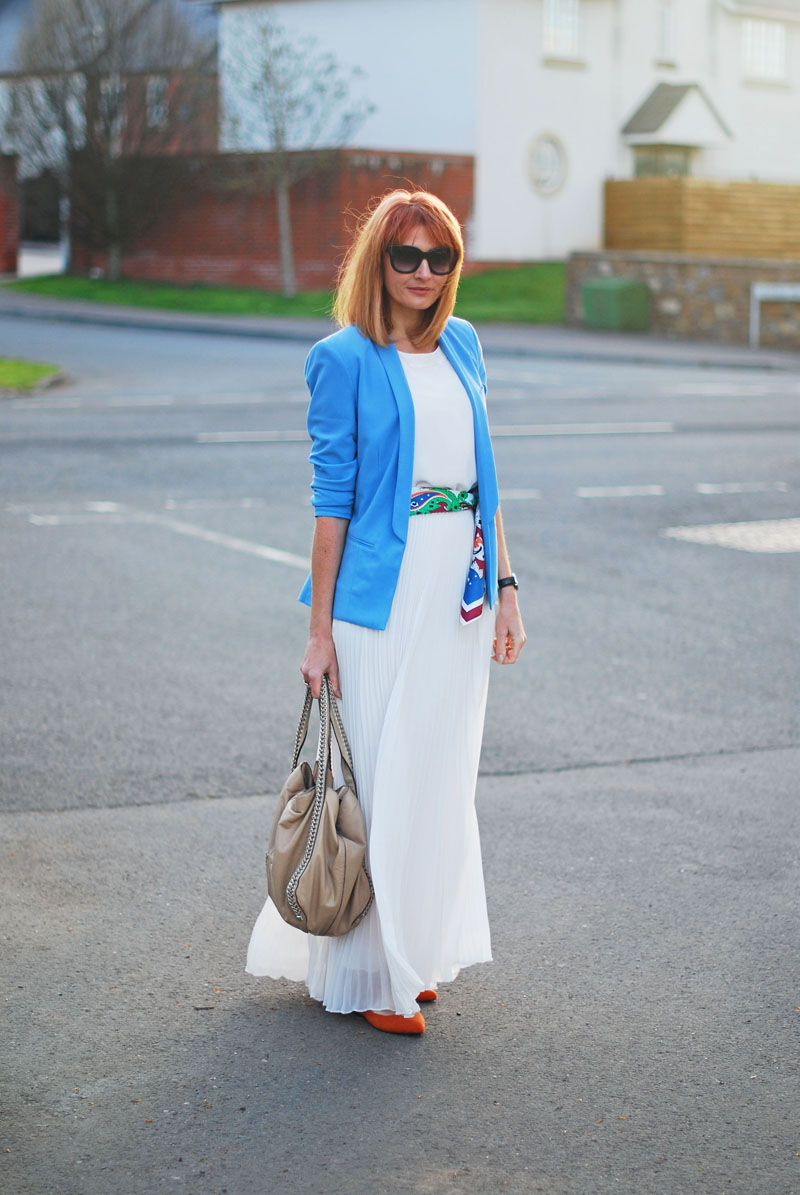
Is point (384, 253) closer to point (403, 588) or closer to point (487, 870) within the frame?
point (403, 588)

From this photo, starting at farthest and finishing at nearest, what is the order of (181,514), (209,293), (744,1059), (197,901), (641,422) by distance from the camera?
(209,293) < (641,422) < (181,514) < (197,901) < (744,1059)

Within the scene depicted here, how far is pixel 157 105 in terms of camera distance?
38.2m

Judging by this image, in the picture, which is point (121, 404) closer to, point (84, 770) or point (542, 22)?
point (84, 770)

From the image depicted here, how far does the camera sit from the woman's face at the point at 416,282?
3578 mm

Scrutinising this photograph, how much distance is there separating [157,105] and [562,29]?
1053cm

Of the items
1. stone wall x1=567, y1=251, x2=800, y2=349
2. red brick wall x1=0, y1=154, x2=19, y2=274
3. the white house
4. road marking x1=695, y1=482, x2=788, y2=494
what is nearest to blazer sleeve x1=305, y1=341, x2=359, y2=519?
road marking x1=695, y1=482, x2=788, y2=494

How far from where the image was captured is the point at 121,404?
704 inches

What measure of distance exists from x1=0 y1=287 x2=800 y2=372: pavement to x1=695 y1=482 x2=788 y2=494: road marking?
40.0ft

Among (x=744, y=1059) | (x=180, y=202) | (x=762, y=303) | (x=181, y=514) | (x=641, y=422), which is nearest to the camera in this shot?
(x=744, y=1059)

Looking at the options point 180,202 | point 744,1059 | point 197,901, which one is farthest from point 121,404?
point 180,202

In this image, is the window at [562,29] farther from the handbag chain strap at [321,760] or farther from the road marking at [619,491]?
the handbag chain strap at [321,760]

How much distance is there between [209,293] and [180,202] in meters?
3.95

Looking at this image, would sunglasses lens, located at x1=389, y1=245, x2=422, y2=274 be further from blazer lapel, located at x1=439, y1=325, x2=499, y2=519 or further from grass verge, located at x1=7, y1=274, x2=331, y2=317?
grass verge, located at x1=7, y1=274, x2=331, y2=317

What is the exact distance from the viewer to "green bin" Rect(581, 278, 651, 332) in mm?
29781
